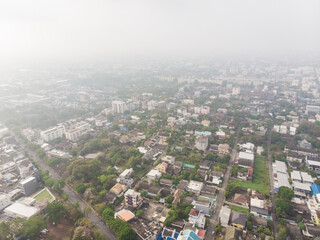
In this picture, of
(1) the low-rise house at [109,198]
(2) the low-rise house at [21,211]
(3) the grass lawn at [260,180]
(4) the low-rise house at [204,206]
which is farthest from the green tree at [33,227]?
(3) the grass lawn at [260,180]

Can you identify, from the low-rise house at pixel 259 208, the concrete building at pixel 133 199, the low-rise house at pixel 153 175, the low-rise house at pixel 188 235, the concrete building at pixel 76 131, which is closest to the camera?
the low-rise house at pixel 188 235

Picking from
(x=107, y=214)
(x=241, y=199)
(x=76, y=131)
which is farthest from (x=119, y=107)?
(x=241, y=199)

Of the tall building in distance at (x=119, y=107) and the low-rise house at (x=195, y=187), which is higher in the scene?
the low-rise house at (x=195, y=187)

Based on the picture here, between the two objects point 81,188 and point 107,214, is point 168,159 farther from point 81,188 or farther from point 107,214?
point 107,214

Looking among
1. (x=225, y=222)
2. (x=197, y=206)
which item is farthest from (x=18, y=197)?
(x=225, y=222)

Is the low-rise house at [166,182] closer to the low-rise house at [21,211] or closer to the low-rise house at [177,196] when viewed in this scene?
the low-rise house at [177,196]

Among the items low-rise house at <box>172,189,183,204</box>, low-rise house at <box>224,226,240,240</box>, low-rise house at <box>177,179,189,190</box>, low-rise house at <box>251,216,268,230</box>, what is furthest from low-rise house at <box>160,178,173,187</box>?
low-rise house at <box>251,216,268,230</box>

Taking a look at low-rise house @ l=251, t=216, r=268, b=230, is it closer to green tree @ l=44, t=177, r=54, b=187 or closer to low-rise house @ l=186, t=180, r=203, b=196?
low-rise house @ l=186, t=180, r=203, b=196
